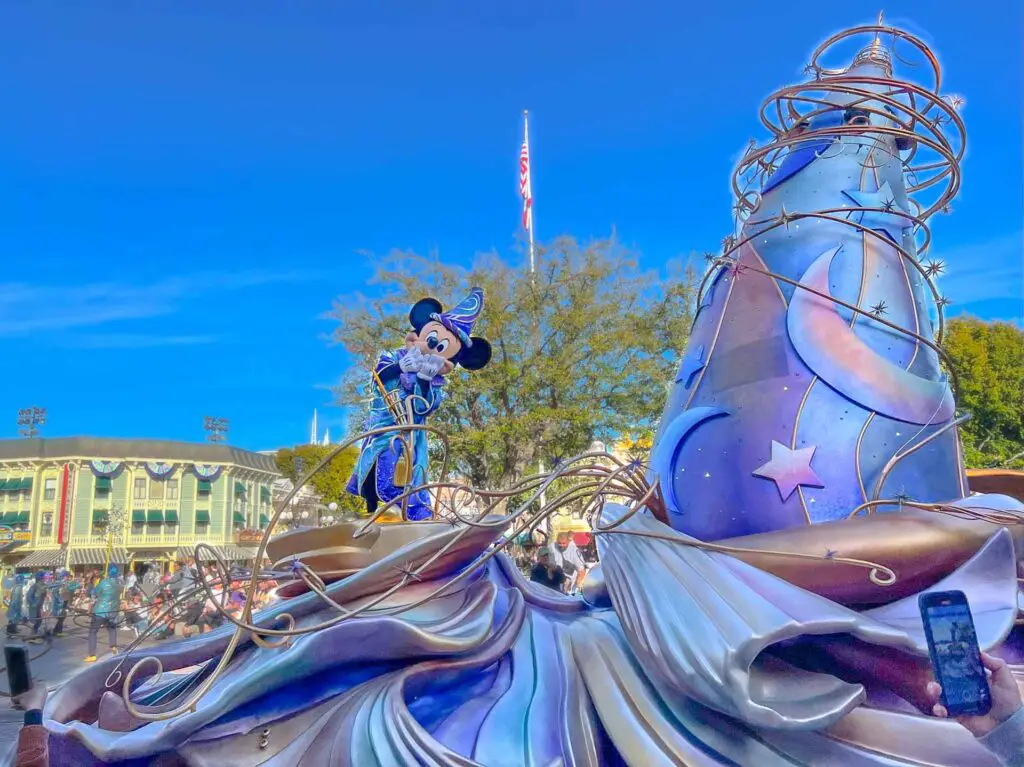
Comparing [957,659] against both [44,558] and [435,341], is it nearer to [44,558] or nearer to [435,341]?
[435,341]

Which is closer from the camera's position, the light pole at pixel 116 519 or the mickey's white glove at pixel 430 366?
the mickey's white glove at pixel 430 366

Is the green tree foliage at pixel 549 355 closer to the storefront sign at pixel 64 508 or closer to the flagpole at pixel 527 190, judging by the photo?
the flagpole at pixel 527 190

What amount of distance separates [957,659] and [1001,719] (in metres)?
0.29

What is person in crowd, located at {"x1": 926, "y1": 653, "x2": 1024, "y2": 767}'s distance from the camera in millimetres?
2447

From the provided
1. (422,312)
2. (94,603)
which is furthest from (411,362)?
(94,603)

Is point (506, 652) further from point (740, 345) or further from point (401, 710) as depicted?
point (740, 345)

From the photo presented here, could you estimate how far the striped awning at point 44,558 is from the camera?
1329 inches

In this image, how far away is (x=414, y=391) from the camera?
4.34 meters

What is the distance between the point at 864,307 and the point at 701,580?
2.33 metres

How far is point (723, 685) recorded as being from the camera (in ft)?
7.63

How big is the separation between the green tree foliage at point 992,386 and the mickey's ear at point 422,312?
18015 millimetres

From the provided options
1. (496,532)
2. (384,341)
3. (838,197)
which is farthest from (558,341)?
(496,532)

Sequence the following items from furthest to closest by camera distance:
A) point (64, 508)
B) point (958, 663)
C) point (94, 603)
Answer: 1. point (64, 508)
2. point (94, 603)
3. point (958, 663)

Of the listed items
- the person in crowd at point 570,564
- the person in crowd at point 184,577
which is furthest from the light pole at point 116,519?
the person in crowd at point 570,564
